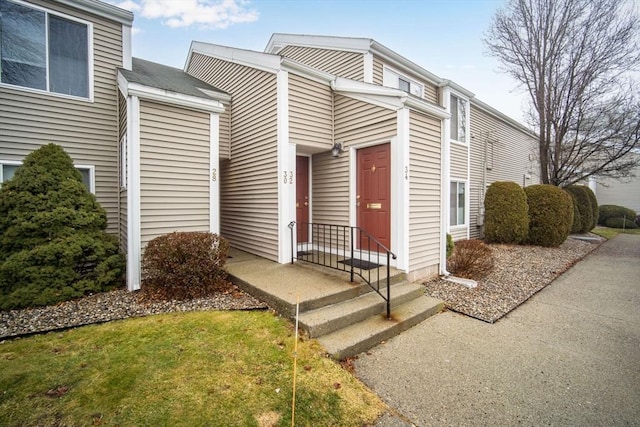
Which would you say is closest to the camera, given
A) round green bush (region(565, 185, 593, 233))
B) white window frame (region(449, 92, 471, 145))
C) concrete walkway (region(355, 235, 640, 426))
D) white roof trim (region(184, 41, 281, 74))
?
concrete walkway (region(355, 235, 640, 426))

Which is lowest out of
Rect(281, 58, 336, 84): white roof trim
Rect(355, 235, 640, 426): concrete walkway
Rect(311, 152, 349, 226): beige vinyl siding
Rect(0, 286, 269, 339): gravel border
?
Rect(355, 235, 640, 426): concrete walkway

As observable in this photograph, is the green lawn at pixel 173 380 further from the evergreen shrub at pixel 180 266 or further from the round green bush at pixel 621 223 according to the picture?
the round green bush at pixel 621 223

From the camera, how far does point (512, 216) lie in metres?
10.3

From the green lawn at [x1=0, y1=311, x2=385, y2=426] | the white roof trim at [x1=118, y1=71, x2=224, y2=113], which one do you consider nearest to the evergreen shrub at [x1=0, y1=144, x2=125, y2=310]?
the green lawn at [x1=0, y1=311, x2=385, y2=426]

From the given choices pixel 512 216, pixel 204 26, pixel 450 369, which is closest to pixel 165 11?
pixel 204 26

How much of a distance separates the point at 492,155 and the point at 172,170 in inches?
512

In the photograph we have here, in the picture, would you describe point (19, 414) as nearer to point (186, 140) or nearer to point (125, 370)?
point (125, 370)

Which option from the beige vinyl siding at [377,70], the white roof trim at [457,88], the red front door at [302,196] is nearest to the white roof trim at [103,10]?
the red front door at [302,196]

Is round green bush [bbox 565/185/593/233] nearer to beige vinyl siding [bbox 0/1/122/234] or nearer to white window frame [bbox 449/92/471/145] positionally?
white window frame [bbox 449/92/471/145]

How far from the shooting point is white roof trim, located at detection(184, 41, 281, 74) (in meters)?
6.43

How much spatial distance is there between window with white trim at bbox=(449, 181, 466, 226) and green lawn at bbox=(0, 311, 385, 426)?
348 inches

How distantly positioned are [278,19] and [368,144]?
775 centimetres

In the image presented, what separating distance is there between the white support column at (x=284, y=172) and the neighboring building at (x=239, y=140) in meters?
0.02

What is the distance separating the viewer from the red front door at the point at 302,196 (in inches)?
293
